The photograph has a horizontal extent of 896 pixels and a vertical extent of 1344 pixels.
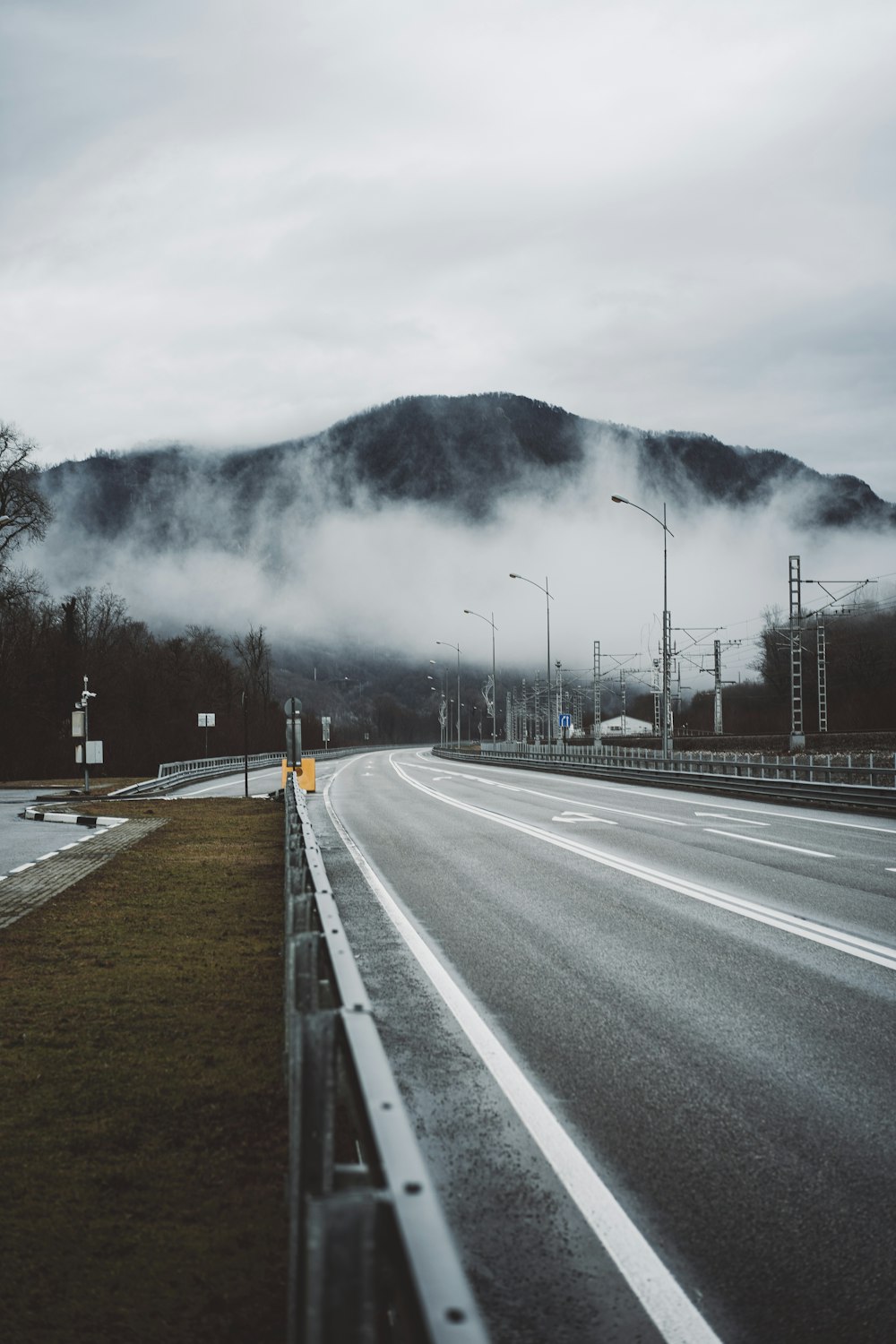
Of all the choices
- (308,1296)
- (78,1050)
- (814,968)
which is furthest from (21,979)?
(308,1296)

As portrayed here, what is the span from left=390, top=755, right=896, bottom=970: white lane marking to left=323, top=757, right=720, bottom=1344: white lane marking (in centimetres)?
349

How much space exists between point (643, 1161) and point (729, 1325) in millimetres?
1296

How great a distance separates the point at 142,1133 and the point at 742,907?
296 inches

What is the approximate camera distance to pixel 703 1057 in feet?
19.8

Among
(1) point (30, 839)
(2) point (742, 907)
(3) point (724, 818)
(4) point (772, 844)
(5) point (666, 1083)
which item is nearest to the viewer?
(5) point (666, 1083)

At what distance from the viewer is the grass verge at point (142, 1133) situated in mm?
3482

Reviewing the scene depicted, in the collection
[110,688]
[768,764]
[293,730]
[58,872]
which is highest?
[110,688]

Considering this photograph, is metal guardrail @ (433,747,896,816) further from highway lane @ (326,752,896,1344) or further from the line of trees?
the line of trees

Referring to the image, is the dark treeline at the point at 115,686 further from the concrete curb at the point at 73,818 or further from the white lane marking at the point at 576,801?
the concrete curb at the point at 73,818

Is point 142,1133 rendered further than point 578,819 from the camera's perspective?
No

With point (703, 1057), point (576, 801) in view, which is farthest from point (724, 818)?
point (703, 1057)

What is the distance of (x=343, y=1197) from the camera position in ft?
Result: 6.05

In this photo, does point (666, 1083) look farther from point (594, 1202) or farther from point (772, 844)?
point (772, 844)

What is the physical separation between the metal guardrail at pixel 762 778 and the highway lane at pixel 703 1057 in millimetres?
9361
